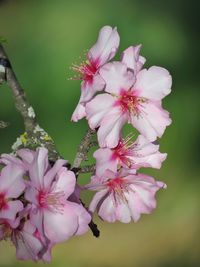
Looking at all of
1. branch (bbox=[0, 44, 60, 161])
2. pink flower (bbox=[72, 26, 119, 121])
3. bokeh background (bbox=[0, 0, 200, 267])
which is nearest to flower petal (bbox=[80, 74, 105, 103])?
pink flower (bbox=[72, 26, 119, 121])

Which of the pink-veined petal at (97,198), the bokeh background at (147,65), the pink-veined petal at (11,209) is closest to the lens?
the pink-veined petal at (11,209)

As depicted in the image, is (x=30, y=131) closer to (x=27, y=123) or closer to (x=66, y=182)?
(x=27, y=123)

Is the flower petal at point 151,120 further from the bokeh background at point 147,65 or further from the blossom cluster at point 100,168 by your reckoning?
the bokeh background at point 147,65

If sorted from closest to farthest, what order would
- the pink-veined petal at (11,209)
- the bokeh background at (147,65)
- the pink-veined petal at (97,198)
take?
the pink-veined petal at (11,209) → the pink-veined petal at (97,198) → the bokeh background at (147,65)

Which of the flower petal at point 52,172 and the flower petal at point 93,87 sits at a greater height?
the flower petal at point 93,87

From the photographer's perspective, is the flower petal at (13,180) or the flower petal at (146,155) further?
the flower petal at (146,155)

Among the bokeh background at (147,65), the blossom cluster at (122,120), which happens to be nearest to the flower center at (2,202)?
the blossom cluster at (122,120)

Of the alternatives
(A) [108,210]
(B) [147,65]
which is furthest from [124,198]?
(B) [147,65]

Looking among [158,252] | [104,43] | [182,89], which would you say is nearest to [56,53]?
[182,89]
